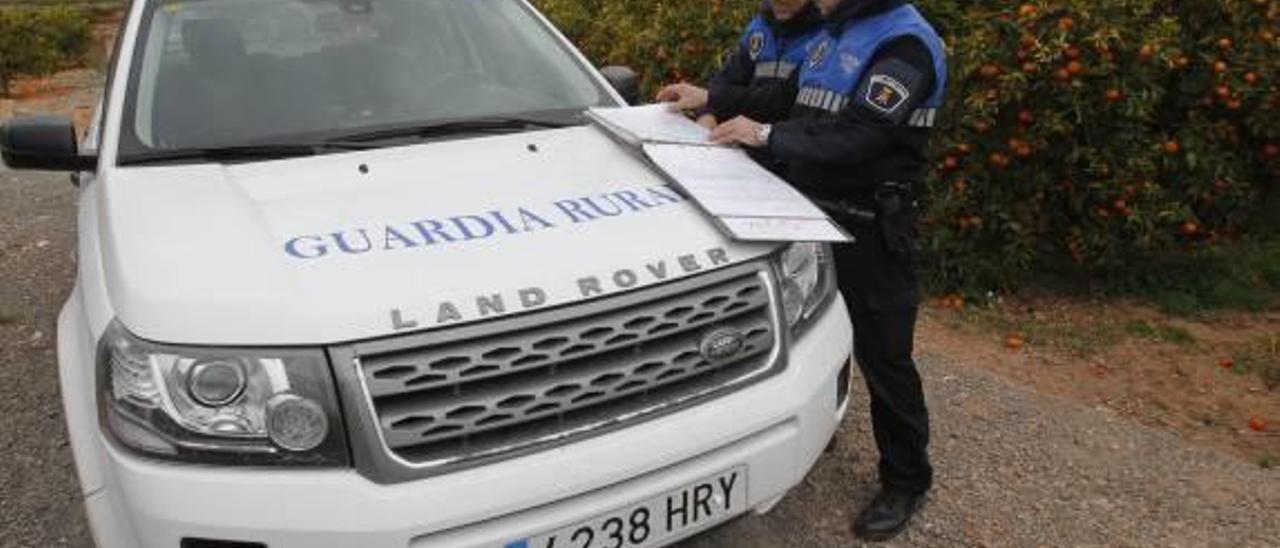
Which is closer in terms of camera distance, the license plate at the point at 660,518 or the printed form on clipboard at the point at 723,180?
the license plate at the point at 660,518

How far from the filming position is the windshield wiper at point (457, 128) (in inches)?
114

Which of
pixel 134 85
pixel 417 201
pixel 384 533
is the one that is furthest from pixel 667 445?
pixel 134 85

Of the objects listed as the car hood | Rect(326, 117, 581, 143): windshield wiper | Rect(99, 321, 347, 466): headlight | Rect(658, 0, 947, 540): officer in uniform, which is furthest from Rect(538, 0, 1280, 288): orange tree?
Rect(99, 321, 347, 466): headlight

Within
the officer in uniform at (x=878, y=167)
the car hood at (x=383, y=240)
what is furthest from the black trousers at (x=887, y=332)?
the car hood at (x=383, y=240)

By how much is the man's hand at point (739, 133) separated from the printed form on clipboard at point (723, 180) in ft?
0.11

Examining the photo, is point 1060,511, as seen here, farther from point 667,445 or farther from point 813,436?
point 667,445

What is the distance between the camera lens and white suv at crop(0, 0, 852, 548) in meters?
1.93

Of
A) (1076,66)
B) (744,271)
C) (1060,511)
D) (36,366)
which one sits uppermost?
(1076,66)

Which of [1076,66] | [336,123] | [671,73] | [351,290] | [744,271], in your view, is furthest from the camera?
[671,73]

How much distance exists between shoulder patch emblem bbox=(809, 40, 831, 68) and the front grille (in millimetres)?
764

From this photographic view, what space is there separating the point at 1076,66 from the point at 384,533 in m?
3.51

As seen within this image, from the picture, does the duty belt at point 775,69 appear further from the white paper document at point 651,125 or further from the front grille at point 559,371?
the front grille at point 559,371

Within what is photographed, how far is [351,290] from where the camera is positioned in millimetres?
2027

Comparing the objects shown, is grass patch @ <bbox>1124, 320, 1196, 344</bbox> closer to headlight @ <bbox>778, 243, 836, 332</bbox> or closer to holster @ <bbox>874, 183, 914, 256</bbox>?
holster @ <bbox>874, 183, 914, 256</bbox>
